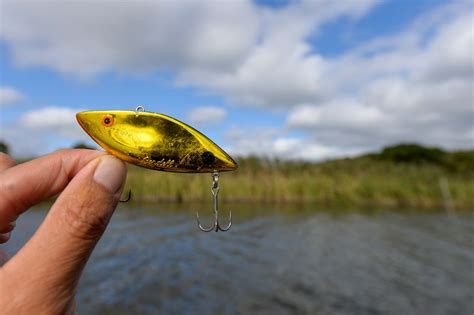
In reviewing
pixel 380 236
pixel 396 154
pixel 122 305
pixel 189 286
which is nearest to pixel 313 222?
pixel 380 236

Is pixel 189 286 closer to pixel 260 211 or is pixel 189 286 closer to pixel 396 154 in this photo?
pixel 260 211

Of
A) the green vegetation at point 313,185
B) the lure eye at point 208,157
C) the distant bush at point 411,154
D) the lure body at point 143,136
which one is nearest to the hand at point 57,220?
the lure body at point 143,136

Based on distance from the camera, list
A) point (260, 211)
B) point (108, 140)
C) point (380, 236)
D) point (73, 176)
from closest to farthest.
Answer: point (73, 176), point (108, 140), point (380, 236), point (260, 211)

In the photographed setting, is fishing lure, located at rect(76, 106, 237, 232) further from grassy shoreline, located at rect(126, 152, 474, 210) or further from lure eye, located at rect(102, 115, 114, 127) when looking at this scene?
grassy shoreline, located at rect(126, 152, 474, 210)

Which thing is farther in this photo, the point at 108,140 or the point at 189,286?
the point at 189,286

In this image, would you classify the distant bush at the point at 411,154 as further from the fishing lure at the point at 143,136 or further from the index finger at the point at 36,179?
the index finger at the point at 36,179

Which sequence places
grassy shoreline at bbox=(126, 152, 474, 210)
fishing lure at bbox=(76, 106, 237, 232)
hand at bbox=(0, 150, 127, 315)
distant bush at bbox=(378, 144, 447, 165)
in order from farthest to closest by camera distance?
distant bush at bbox=(378, 144, 447, 165) < grassy shoreline at bbox=(126, 152, 474, 210) < fishing lure at bbox=(76, 106, 237, 232) < hand at bbox=(0, 150, 127, 315)

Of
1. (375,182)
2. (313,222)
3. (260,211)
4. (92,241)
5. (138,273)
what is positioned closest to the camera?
(92,241)

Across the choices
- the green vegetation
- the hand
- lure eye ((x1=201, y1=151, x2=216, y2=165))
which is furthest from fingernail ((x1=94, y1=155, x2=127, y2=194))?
the green vegetation
